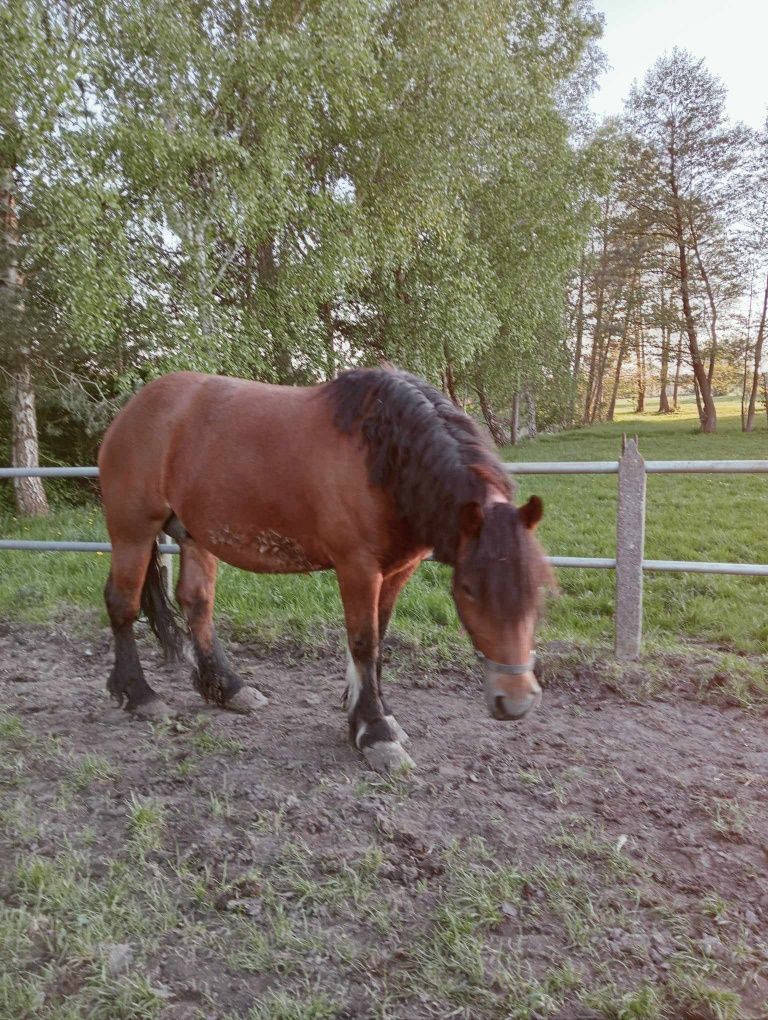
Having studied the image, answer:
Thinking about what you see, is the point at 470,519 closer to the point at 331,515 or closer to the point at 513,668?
the point at 513,668

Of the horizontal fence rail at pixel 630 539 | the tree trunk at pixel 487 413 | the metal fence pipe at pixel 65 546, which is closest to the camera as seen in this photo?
the horizontal fence rail at pixel 630 539

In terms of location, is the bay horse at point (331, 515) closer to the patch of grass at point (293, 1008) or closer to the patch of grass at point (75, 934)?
the patch of grass at point (293, 1008)

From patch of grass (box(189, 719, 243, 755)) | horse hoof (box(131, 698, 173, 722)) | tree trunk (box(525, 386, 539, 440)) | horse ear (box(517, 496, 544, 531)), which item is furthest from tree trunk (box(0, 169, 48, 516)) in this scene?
tree trunk (box(525, 386, 539, 440))

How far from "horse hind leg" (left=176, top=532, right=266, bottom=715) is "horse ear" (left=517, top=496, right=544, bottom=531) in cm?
213

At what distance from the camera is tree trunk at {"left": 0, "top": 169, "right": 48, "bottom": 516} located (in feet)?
29.1

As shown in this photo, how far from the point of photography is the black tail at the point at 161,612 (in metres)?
3.92

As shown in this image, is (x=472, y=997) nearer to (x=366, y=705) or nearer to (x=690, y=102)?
(x=366, y=705)

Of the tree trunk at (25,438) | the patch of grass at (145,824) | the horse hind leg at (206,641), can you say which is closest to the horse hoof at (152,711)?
the horse hind leg at (206,641)

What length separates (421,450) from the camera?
2.70m

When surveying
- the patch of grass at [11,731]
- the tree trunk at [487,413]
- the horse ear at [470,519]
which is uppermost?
the tree trunk at [487,413]

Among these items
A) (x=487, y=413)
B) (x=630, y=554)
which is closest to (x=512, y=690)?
(x=630, y=554)

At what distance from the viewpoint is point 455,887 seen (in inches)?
83.0

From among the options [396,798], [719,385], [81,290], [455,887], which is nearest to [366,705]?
[396,798]

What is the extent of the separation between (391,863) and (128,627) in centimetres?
219
